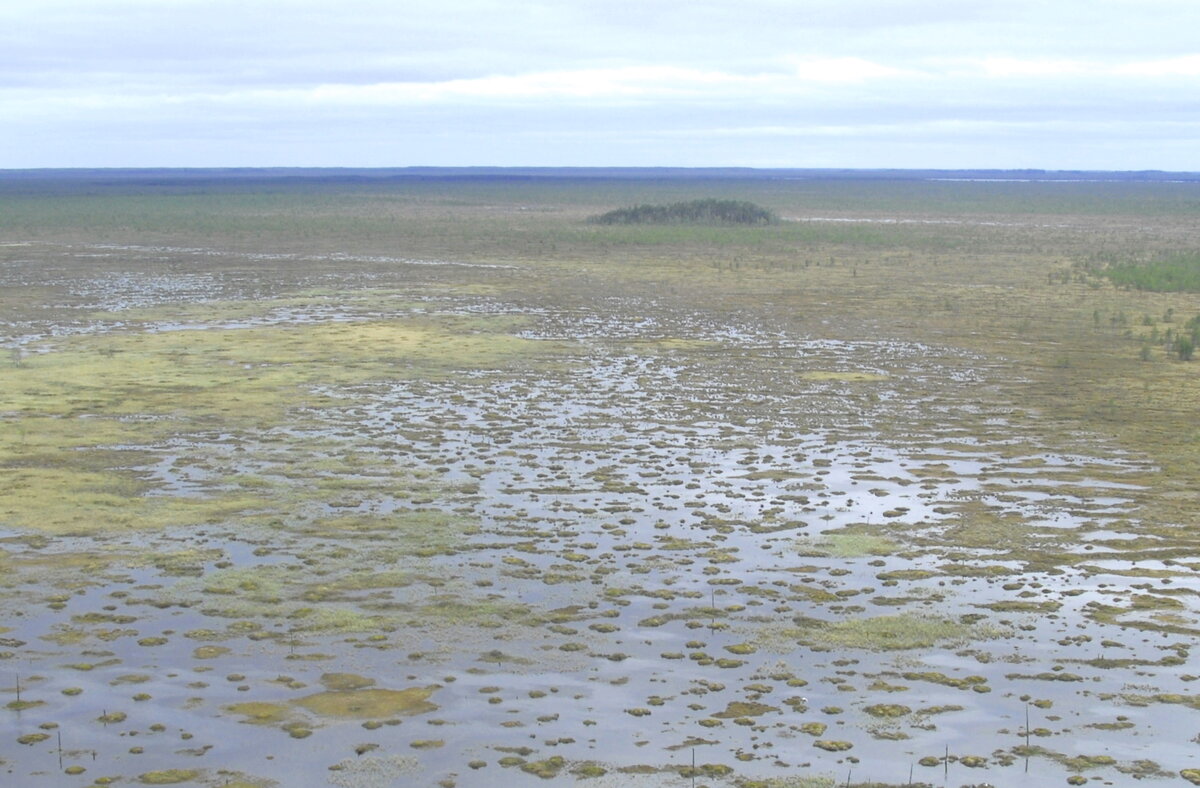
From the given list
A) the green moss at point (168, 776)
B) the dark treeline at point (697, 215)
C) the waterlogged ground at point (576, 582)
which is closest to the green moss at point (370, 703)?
the waterlogged ground at point (576, 582)

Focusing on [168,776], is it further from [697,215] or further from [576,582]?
[697,215]

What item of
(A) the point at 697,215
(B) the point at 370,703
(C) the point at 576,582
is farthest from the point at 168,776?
(A) the point at 697,215

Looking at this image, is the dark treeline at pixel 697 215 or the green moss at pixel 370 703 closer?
the green moss at pixel 370 703

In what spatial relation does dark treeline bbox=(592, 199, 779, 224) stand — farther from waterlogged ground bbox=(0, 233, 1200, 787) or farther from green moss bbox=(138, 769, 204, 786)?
green moss bbox=(138, 769, 204, 786)

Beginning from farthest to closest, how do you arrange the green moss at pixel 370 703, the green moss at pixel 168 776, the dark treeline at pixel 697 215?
the dark treeline at pixel 697 215 < the green moss at pixel 370 703 < the green moss at pixel 168 776

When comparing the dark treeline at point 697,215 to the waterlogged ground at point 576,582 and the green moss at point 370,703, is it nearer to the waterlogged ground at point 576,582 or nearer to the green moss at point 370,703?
the waterlogged ground at point 576,582

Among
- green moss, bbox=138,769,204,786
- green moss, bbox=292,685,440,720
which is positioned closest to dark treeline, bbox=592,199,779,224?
green moss, bbox=292,685,440,720
